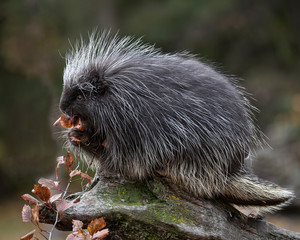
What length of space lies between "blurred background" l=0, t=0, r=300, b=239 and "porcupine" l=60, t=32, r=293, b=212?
204 inches

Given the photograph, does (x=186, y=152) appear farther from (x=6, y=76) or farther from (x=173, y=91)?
(x=6, y=76)

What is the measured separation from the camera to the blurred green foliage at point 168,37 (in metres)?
9.39

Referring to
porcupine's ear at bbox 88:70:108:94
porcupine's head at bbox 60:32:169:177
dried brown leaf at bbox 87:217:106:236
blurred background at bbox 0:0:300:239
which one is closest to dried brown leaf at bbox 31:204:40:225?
dried brown leaf at bbox 87:217:106:236

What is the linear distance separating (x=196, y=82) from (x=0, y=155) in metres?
10.6

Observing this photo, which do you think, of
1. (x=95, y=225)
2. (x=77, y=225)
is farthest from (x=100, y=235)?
(x=77, y=225)

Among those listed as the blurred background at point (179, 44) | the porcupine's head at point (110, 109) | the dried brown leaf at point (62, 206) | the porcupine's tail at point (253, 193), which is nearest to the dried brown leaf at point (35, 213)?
the dried brown leaf at point (62, 206)

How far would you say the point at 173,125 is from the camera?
3086 millimetres

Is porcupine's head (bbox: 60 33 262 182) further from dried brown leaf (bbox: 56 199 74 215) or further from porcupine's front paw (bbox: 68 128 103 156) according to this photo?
dried brown leaf (bbox: 56 199 74 215)

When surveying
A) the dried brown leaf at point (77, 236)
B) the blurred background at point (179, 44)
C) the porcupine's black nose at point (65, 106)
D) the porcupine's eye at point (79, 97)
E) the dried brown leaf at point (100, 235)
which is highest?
→ the blurred background at point (179, 44)

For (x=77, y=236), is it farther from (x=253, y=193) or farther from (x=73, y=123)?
(x=253, y=193)

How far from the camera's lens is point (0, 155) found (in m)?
12.7

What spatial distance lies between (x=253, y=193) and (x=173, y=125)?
792mm

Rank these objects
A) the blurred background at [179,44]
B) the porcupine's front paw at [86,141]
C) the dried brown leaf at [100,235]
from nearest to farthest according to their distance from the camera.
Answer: the dried brown leaf at [100,235]
the porcupine's front paw at [86,141]
the blurred background at [179,44]

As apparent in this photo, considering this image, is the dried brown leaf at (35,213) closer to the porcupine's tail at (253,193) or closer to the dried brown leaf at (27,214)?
the dried brown leaf at (27,214)
